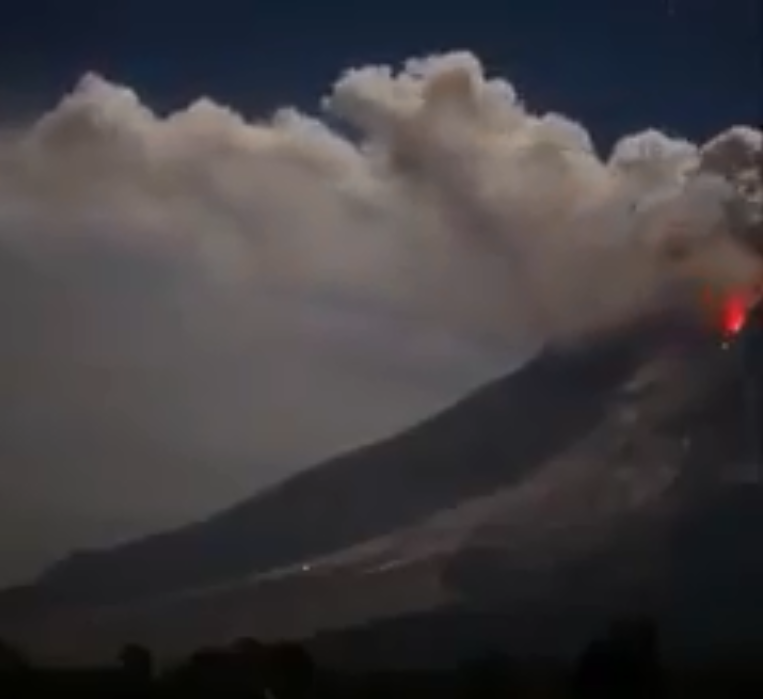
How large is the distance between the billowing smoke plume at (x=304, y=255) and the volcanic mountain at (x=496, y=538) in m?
0.05

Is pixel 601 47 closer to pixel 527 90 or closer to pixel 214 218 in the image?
pixel 527 90

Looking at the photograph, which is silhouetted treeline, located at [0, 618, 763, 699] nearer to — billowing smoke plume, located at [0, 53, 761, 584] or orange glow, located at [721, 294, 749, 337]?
billowing smoke plume, located at [0, 53, 761, 584]

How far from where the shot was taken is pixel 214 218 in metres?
1.61

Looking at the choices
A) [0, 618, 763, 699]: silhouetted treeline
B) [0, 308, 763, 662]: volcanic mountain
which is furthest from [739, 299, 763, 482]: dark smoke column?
[0, 618, 763, 699]: silhouetted treeline

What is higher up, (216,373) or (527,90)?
(527,90)

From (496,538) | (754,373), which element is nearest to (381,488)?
(496,538)

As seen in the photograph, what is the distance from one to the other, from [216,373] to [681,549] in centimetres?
49

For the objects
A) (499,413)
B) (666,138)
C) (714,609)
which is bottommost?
(714,609)

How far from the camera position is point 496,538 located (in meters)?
1.60

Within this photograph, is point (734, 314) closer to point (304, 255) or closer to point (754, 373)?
point (754, 373)

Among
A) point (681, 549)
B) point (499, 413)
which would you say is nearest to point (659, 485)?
point (681, 549)

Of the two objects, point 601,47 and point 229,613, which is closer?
point 229,613

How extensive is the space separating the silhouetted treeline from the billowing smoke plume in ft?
0.50

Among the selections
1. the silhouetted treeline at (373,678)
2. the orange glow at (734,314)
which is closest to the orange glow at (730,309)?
the orange glow at (734,314)
